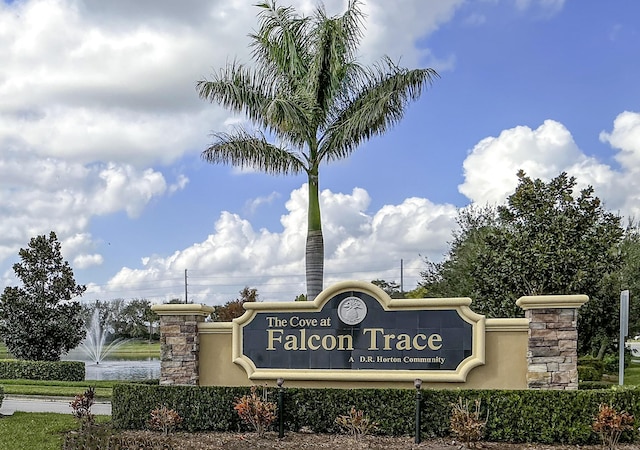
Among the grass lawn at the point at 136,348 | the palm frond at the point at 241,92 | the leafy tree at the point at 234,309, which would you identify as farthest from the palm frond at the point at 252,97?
the grass lawn at the point at 136,348

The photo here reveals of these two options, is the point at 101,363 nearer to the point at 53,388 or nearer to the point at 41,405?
the point at 53,388

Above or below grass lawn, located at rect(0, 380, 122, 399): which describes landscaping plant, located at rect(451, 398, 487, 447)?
above

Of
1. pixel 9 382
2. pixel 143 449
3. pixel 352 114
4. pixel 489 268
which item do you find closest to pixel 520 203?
pixel 489 268

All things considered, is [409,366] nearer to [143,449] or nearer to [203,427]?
[203,427]

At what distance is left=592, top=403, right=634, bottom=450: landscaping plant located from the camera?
8.75 metres

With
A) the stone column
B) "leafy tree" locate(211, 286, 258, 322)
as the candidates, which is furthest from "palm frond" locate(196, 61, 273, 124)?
"leafy tree" locate(211, 286, 258, 322)

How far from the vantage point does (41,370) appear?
859 inches

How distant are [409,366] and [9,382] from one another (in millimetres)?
15386

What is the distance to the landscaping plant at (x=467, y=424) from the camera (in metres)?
8.86

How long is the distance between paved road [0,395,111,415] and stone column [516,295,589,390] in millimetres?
8665

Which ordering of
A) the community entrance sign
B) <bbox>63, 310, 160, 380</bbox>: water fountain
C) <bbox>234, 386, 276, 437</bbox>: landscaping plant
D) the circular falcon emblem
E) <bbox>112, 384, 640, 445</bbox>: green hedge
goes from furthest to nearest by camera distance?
<bbox>63, 310, 160, 380</bbox>: water fountain → the circular falcon emblem → the community entrance sign → <bbox>234, 386, 276, 437</bbox>: landscaping plant → <bbox>112, 384, 640, 445</bbox>: green hedge

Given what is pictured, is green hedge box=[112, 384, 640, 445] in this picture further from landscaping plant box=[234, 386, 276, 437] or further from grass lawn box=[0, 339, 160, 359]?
grass lawn box=[0, 339, 160, 359]

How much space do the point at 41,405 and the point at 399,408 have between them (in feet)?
31.2

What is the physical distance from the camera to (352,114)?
17.4 meters
